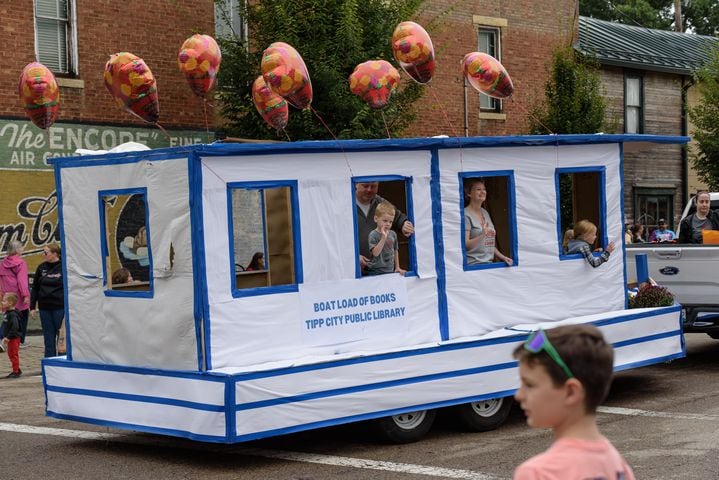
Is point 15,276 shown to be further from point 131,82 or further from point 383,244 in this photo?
point 383,244

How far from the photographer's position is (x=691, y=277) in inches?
516

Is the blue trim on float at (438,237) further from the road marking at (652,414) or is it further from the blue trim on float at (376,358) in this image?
the road marking at (652,414)

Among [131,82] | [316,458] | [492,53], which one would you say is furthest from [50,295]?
[492,53]

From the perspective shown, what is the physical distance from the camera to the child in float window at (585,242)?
11586mm

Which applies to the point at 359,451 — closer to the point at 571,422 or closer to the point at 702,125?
the point at 571,422

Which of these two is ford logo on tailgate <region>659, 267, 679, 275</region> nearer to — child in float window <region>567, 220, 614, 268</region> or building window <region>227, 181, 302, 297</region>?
child in float window <region>567, 220, 614, 268</region>

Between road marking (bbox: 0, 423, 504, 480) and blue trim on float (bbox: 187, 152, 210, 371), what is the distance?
3.29ft

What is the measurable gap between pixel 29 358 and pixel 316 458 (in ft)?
28.2

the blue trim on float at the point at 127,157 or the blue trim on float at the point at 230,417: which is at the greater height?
the blue trim on float at the point at 127,157

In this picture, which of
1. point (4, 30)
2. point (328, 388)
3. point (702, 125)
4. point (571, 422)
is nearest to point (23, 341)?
point (4, 30)

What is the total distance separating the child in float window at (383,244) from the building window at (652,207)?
21.3 m

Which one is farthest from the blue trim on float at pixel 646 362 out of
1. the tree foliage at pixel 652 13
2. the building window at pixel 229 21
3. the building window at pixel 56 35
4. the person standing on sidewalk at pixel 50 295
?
the tree foliage at pixel 652 13

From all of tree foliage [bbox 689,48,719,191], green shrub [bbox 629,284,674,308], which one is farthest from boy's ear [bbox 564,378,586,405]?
tree foliage [bbox 689,48,719,191]

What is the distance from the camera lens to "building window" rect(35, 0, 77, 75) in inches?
725
